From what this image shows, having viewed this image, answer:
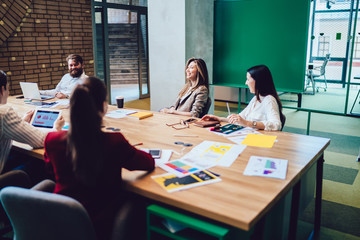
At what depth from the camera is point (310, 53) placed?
4.69 metres

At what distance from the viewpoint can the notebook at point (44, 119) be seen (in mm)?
2635

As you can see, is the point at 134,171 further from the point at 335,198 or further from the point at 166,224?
the point at 335,198

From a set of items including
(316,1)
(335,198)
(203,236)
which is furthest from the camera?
(316,1)

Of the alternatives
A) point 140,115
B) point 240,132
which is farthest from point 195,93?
point 240,132

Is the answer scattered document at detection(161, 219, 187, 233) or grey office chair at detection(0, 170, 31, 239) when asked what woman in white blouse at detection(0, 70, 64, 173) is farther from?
scattered document at detection(161, 219, 187, 233)

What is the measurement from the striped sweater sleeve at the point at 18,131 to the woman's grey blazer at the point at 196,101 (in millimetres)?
1612

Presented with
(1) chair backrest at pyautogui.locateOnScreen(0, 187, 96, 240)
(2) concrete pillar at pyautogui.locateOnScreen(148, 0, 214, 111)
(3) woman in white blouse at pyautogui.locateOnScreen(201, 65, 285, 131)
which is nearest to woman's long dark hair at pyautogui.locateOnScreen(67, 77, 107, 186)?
(1) chair backrest at pyautogui.locateOnScreen(0, 187, 96, 240)

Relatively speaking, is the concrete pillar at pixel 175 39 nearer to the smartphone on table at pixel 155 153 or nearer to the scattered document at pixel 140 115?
the scattered document at pixel 140 115

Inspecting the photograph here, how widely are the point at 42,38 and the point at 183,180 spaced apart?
191 inches

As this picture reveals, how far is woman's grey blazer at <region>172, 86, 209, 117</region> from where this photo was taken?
135 inches

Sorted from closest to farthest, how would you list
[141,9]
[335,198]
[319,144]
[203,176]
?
[203,176] → [319,144] → [335,198] → [141,9]

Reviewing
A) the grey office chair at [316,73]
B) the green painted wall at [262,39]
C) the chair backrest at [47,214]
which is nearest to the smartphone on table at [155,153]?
the chair backrest at [47,214]

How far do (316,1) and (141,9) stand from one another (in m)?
4.15

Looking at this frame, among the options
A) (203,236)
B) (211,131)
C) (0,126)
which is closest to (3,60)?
(0,126)
